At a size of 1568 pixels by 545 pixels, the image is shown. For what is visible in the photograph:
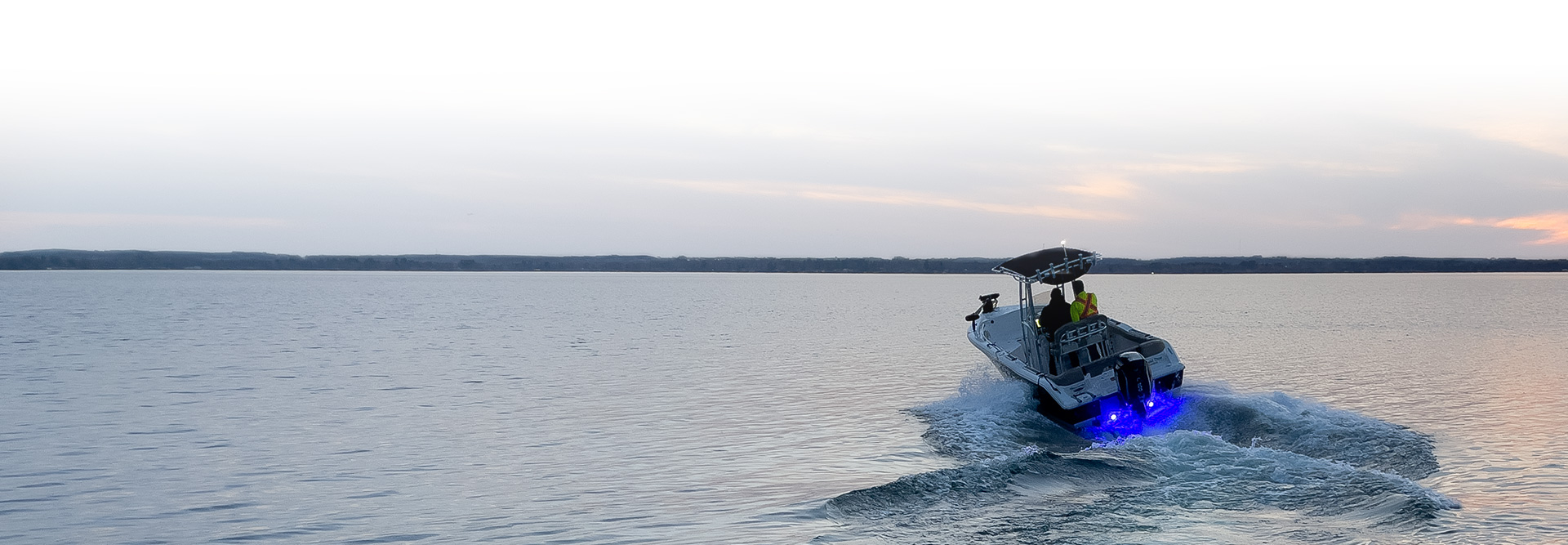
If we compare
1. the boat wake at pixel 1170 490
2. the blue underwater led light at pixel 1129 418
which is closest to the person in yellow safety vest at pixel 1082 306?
the blue underwater led light at pixel 1129 418

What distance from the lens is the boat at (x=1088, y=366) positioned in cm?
1530

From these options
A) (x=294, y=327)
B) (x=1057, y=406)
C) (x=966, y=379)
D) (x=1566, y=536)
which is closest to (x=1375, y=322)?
(x=966, y=379)

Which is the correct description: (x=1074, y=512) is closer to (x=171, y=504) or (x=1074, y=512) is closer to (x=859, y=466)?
(x=859, y=466)

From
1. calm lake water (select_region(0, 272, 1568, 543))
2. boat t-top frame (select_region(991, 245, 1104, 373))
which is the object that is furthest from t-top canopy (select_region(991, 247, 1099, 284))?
calm lake water (select_region(0, 272, 1568, 543))

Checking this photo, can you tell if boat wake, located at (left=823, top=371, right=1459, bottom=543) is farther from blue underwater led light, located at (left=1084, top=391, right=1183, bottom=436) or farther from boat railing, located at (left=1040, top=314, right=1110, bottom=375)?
boat railing, located at (left=1040, top=314, right=1110, bottom=375)

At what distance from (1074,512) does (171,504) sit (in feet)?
34.0

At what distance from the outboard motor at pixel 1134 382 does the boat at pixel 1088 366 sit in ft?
0.04

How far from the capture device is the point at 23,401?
1998cm

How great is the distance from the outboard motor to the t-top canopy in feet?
8.49

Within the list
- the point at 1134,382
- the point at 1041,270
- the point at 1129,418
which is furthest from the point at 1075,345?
the point at 1134,382

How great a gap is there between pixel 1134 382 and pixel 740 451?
6095mm

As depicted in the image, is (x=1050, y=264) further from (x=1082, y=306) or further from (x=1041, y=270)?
(x=1082, y=306)

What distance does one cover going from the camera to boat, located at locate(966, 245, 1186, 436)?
15297 millimetres

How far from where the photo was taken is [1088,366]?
1716 centimetres
